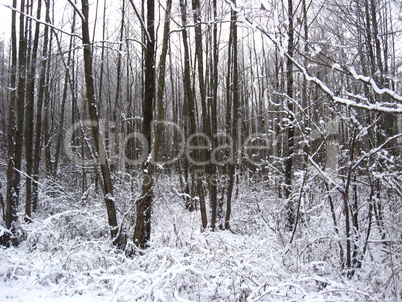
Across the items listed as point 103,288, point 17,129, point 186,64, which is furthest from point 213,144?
point 103,288

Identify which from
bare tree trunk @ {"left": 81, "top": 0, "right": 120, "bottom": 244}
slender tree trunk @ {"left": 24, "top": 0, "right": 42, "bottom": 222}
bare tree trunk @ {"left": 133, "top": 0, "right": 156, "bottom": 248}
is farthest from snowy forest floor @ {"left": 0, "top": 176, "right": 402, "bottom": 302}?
slender tree trunk @ {"left": 24, "top": 0, "right": 42, "bottom": 222}

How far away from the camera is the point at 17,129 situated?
6430mm

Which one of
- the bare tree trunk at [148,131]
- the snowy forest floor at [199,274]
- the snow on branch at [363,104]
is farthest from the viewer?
the bare tree trunk at [148,131]

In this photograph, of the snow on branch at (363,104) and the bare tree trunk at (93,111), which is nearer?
the snow on branch at (363,104)

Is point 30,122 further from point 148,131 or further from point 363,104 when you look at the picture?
point 363,104

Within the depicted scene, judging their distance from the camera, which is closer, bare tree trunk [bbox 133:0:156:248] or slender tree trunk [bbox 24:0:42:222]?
bare tree trunk [bbox 133:0:156:248]

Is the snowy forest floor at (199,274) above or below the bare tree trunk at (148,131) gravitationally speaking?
below
